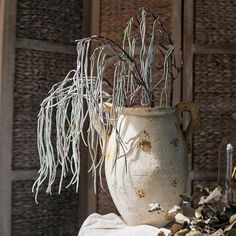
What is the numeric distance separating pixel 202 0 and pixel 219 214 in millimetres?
1087

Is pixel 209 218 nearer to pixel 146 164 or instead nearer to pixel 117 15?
pixel 146 164

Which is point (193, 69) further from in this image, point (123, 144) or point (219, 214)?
point (219, 214)

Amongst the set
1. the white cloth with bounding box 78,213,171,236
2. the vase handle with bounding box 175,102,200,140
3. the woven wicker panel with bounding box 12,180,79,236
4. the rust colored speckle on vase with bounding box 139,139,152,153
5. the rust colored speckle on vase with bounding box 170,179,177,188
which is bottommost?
the woven wicker panel with bounding box 12,180,79,236

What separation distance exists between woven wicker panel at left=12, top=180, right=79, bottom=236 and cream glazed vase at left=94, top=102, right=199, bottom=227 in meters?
0.67

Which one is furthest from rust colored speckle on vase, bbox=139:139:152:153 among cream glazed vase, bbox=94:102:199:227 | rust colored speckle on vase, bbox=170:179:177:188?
rust colored speckle on vase, bbox=170:179:177:188

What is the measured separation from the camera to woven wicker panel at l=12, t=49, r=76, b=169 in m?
1.60

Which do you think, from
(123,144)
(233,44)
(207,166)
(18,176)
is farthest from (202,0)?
(18,176)

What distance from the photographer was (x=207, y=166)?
1.68 meters

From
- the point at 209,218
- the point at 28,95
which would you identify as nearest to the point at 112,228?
the point at 209,218

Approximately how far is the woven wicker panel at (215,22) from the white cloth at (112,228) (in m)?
0.88

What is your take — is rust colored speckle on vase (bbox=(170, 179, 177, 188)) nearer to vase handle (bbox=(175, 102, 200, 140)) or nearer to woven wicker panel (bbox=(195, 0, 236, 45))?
vase handle (bbox=(175, 102, 200, 140))

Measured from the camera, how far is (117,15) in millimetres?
1715

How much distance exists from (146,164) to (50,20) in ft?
3.03

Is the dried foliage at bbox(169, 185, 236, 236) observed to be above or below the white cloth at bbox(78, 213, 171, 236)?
above
